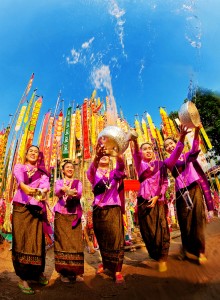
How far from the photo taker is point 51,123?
10.6 metres

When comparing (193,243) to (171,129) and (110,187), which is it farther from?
(171,129)

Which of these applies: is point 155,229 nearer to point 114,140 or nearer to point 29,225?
point 114,140

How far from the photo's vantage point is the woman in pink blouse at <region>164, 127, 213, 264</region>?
3.43 m

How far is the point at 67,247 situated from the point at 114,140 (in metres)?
1.62

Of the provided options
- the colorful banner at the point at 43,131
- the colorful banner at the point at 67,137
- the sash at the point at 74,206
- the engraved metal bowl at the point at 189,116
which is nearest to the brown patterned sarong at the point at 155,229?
the sash at the point at 74,206

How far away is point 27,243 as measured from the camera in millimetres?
3223

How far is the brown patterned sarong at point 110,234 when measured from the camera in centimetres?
340

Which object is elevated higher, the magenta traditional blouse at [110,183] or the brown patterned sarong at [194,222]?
the magenta traditional blouse at [110,183]

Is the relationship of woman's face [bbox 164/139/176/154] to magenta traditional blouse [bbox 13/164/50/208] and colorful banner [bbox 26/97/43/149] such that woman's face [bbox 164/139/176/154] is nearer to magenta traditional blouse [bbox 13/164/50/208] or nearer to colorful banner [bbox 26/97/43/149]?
magenta traditional blouse [bbox 13/164/50/208]

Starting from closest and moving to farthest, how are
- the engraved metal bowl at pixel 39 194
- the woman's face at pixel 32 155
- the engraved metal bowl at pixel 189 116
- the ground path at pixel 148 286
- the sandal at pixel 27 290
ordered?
1. the ground path at pixel 148 286
2. the sandal at pixel 27 290
3. the engraved metal bowl at pixel 39 194
4. the engraved metal bowl at pixel 189 116
5. the woman's face at pixel 32 155

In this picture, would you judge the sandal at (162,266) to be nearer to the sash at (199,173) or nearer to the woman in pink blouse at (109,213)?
the woman in pink blouse at (109,213)

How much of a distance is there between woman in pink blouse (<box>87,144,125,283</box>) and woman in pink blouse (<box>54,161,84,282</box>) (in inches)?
10.6

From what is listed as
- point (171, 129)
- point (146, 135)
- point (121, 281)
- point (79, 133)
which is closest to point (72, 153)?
point (79, 133)

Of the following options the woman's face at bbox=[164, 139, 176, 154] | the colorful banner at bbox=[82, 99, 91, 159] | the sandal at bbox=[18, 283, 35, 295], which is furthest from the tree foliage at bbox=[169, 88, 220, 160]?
the sandal at bbox=[18, 283, 35, 295]
